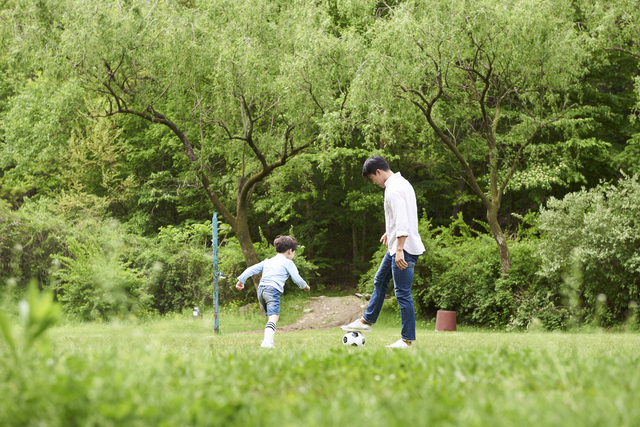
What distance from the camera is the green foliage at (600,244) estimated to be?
12.2 metres

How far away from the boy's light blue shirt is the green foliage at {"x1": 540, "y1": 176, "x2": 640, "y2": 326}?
708 cm

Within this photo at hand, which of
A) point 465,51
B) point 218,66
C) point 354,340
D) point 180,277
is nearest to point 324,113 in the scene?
point 218,66

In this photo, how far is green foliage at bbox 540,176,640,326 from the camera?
12172 mm

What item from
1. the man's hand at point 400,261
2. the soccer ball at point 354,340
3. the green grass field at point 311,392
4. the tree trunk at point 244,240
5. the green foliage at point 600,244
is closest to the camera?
the green grass field at point 311,392

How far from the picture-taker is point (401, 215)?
244 inches

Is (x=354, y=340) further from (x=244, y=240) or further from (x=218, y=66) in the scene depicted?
(x=244, y=240)

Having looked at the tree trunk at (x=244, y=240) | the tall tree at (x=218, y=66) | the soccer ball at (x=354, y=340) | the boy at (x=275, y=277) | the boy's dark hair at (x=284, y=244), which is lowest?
the soccer ball at (x=354, y=340)

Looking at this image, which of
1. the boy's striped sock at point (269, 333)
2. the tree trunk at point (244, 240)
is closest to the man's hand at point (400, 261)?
the boy's striped sock at point (269, 333)

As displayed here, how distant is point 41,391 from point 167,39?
1469 centimetres

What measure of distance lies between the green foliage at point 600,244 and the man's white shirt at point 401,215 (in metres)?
6.89

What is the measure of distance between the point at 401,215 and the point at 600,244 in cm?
823

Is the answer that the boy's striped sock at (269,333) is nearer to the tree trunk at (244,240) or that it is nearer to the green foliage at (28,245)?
the tree trunk at (244,240)

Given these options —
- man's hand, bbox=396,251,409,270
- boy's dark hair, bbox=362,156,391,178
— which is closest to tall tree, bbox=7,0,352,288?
boy's dark hair, bbox=362,156,391,178

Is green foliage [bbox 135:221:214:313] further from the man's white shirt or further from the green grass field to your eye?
the green grass field
